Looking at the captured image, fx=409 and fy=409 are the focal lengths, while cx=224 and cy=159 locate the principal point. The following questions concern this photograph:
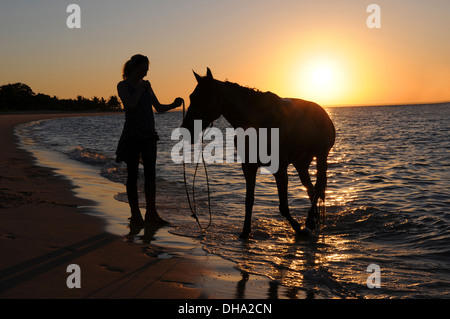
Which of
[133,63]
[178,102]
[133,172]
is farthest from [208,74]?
[133,172]

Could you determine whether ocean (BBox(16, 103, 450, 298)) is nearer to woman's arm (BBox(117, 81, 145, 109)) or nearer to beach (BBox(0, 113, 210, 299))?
beach (BBox(0, 113, 210, 299))

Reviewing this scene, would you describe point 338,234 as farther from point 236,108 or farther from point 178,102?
point 178,102

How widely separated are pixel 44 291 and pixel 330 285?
287 cm

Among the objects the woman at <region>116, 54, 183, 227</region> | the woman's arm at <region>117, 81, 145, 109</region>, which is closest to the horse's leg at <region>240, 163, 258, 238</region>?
the woman at <region>116, 54, 183, 227</region>

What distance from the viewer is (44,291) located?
12.0ft

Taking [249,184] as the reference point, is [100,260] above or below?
below

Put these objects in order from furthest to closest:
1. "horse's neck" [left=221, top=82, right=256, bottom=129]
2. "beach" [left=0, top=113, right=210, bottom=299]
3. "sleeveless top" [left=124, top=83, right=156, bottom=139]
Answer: "sleeveless top" [left=124, top=83, right=156, bottom=139] < "horse's neck" [left=221, top=82, right=256, bottom=129] < "beach" [left=0, top=113, right=210, bottom=299]

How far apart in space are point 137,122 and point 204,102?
4.42ft

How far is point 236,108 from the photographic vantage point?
5785mm

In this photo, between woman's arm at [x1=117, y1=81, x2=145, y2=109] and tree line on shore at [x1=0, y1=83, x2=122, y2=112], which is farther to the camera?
tree line on shore at [x1=0, y1=83, x2=122, y2=112]

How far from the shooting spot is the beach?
148 inches

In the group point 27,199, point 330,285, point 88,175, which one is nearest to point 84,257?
point 330,285

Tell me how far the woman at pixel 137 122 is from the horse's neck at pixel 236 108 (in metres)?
0.89

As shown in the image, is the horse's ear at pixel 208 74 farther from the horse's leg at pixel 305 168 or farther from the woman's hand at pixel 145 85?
the horse's leg at pixel 305 168
